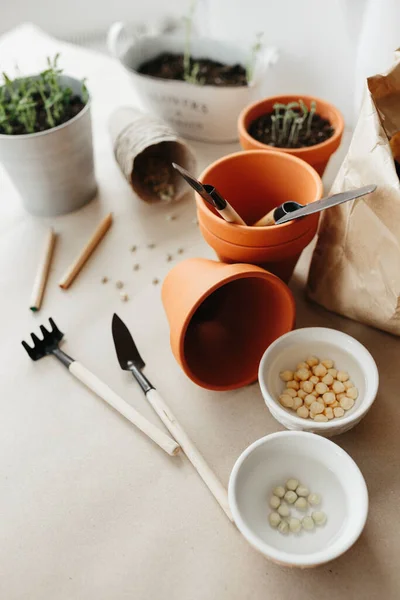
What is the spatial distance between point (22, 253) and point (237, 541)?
0.53 meters

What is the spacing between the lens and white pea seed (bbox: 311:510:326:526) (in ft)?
1.67

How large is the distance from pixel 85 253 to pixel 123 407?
29 centimetres

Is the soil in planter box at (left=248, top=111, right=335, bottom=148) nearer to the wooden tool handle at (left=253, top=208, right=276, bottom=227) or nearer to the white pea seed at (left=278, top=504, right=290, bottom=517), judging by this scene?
the wooden tool handle at (left=253, top=208, right=276, bottom=227)

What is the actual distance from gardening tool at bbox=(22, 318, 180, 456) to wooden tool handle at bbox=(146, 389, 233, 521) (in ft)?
0.04

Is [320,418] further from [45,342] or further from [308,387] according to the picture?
[45,342]

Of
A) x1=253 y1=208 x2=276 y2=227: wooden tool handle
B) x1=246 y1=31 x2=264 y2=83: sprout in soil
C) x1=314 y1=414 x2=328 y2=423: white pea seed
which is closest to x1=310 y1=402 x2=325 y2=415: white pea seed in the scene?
x1=314 y1=414 x2=328 y2=423: white pea seed

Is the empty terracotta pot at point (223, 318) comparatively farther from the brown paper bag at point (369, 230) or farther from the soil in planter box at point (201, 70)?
the soil in planter box at point (201, 70)

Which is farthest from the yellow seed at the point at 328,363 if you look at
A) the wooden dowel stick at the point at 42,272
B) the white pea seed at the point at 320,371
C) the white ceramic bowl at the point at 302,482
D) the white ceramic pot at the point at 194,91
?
the white ceramic pot at the point at 194,91

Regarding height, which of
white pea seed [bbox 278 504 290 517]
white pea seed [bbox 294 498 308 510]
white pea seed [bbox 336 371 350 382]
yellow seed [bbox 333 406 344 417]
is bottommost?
white pea seed [bbox 294 498 308 510]

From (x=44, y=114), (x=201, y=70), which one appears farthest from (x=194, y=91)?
(x=44, y=114)

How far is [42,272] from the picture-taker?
785mm

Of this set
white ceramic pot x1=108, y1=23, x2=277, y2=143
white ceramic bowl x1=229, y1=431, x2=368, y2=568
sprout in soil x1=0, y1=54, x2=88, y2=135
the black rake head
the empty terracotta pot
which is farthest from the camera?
white ceramic pot x1=108, y1=23, x2=277, y2=143

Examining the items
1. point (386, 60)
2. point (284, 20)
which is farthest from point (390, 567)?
point (284, 20)

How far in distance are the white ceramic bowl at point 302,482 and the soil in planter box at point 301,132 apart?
462mm
